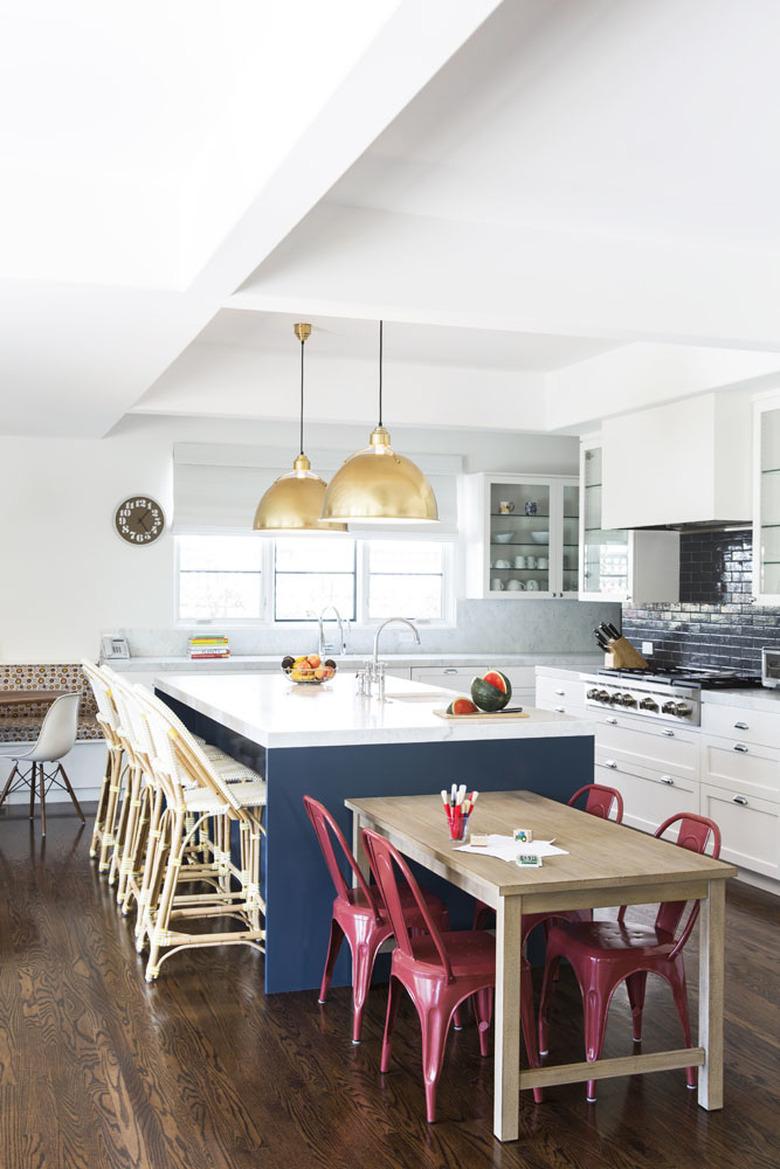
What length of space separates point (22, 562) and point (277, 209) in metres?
5.35

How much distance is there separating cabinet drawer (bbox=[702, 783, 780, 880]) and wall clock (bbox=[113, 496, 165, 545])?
4.12 meters

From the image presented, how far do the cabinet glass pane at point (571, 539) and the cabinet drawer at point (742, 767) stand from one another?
9.05 feet

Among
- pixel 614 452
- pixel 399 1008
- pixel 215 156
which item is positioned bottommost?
pixel 399 1008

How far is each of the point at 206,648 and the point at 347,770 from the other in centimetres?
380

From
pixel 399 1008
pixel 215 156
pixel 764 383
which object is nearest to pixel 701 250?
pixel 764 383

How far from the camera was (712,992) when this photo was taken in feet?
10.9

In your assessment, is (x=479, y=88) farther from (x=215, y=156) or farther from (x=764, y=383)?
(x=764, y=383)

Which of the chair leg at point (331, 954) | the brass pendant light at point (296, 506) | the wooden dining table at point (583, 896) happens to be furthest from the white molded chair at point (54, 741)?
the wooden dining table at point (583, 896)

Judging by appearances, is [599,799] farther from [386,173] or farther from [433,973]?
[386,173]

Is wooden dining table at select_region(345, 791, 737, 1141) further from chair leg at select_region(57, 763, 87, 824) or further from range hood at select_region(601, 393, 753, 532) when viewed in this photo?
chair leg at select_region(57, 763, 87, 824)

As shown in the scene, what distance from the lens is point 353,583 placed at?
28.9 feet

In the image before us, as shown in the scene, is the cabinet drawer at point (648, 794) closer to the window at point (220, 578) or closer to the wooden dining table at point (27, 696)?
the window at point (220, 578)

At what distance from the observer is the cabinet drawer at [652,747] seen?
6227 mm

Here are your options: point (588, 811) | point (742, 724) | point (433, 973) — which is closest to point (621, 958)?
point (433, 973)
